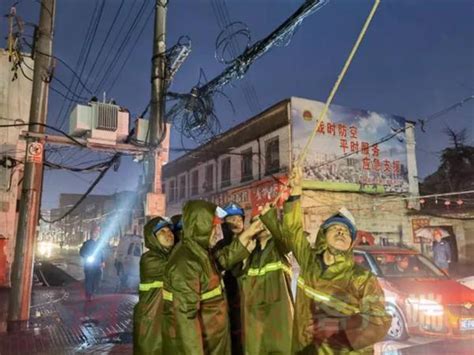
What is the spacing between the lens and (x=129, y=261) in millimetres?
16531

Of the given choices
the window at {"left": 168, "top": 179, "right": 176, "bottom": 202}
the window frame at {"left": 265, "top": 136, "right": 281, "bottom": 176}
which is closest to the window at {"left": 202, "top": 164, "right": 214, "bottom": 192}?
the window at {"left": 168, "top": 179, "right": 176, "bottom": 202}

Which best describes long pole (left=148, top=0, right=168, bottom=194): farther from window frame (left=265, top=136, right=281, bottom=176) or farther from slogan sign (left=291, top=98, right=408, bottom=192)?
window frame (left=265, top=136, right=281, bottom=176)

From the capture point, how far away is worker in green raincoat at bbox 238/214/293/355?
3604 mm

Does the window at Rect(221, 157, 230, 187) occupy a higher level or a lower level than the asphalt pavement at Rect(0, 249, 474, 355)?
higher

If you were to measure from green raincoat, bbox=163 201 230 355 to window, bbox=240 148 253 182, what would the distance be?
2019 centimetres

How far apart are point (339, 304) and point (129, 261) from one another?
14.7m

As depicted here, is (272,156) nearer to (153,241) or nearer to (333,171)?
(333,171)

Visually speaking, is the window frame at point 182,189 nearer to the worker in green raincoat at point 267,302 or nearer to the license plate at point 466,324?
the license plate at point 466,324

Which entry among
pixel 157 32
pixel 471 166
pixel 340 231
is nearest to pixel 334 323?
pixel 340 231

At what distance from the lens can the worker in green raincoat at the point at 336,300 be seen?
2770 millimetres

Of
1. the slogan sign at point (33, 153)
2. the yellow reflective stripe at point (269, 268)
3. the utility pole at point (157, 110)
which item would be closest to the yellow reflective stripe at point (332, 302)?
the yellow reflective stripe at point (269, 268)

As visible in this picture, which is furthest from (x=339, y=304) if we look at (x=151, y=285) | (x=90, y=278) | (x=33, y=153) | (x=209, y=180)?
(x=209, y=180)

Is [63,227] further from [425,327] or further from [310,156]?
[425,327]

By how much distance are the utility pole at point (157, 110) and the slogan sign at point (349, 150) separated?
11.4 meters
